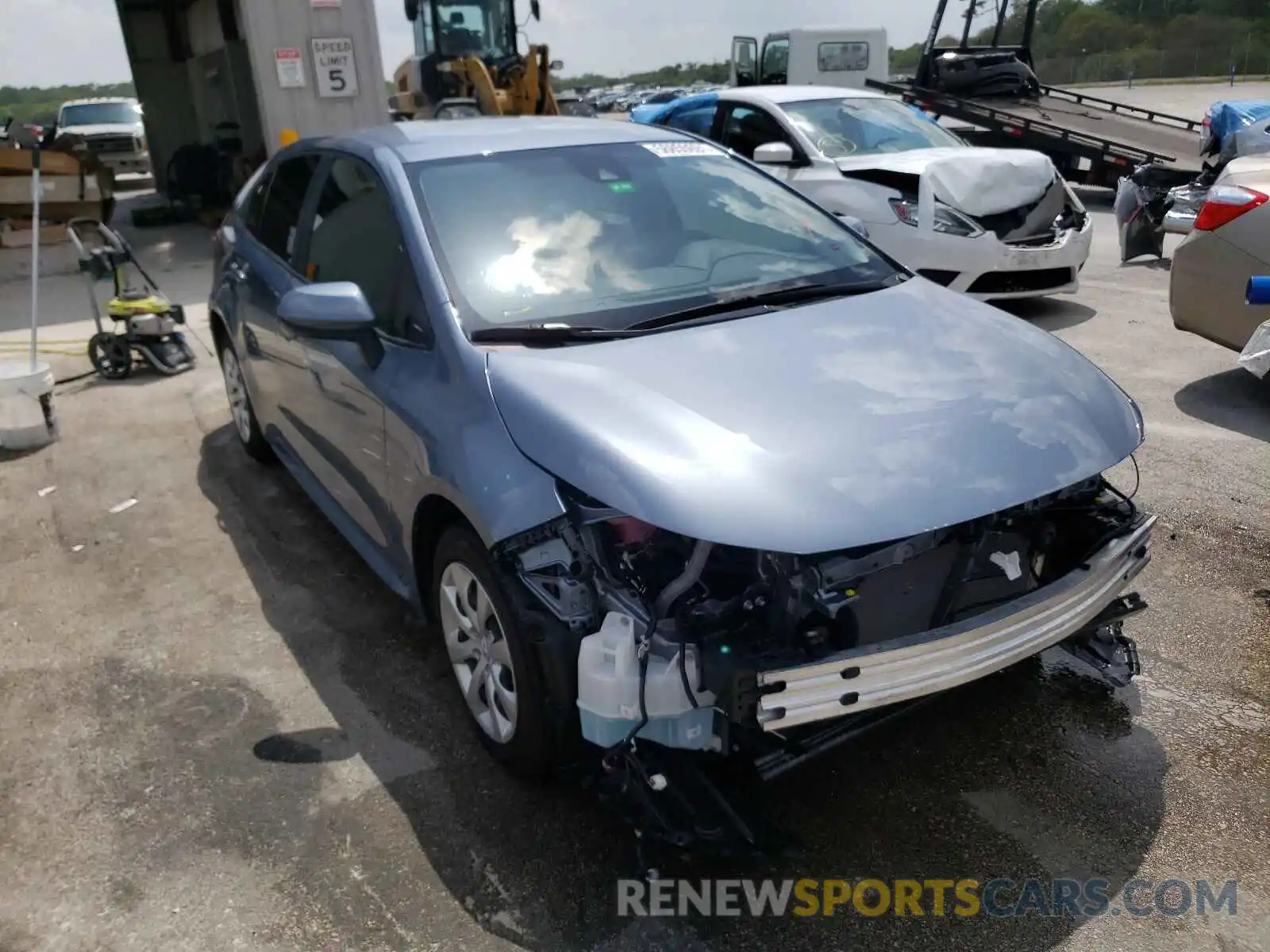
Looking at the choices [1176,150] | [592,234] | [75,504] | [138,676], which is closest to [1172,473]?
[592,234]

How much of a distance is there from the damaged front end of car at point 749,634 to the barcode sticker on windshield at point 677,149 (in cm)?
189

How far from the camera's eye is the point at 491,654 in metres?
2.67

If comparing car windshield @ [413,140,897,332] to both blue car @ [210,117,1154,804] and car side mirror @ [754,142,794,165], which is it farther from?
car side mirror @ [754,142,794,165]

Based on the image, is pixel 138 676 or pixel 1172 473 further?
pixel 1172 473

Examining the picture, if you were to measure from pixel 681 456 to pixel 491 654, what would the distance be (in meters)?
0.84

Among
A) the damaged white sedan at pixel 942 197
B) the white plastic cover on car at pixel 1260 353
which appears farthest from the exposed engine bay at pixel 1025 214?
the white plastic cover on car at pixel 1260 353

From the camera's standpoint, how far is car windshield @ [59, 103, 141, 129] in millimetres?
21078

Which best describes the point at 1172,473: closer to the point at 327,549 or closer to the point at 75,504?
the point at 327,549

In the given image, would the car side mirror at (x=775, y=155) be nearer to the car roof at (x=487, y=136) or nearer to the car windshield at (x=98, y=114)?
the car roof at (x=487, y=136)

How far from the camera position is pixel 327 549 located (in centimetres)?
424

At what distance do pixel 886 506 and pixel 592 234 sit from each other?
1523 mm

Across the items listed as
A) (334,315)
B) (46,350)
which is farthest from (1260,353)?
(46,350)

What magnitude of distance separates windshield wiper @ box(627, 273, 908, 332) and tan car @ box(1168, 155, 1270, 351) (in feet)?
8.90

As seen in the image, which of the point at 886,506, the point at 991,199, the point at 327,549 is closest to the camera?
the point at 886,506
